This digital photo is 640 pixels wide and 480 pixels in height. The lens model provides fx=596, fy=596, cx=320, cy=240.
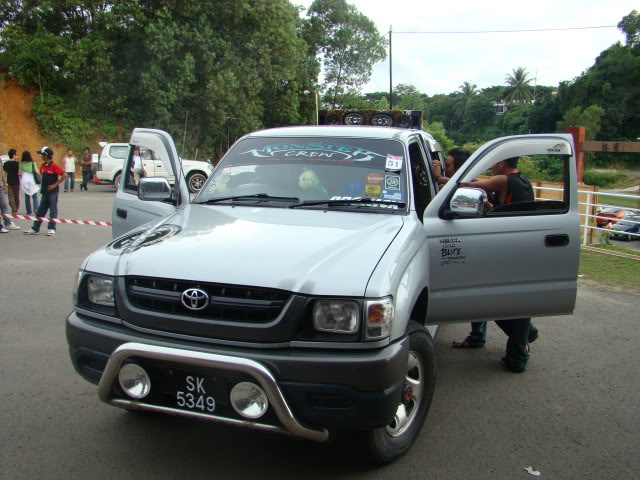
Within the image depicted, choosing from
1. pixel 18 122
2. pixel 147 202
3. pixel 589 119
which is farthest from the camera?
pixel 589 119

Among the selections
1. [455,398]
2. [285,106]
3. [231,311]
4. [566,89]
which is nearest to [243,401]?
[231,311]

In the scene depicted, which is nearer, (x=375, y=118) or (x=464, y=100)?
(x=375, y=118)

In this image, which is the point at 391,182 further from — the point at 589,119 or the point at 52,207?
the point at 589,119

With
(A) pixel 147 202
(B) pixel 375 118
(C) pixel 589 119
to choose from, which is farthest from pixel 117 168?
(C) pixel 589 119

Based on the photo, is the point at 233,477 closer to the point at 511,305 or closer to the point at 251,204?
the point at 251,204

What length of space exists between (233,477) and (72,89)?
109 ft

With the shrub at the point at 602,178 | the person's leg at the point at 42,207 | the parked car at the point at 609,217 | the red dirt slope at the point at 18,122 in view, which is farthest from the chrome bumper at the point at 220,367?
the shrub at the point at 602,178

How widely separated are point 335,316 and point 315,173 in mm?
1655

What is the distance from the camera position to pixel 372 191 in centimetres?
412

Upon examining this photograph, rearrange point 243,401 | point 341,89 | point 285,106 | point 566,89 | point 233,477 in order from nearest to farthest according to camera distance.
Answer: point 243,401 < point 233,477 < point 285,106 < point 341,89 < point 566,89

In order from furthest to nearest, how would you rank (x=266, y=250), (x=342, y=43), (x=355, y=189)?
(x=342, y=43) → (x=355, y=189) → (x=266, y=250)

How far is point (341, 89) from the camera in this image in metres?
51.6

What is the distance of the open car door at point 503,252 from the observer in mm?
4055

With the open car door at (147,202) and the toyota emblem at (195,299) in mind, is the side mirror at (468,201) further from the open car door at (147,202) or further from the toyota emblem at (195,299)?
the open car door at (147,202)
